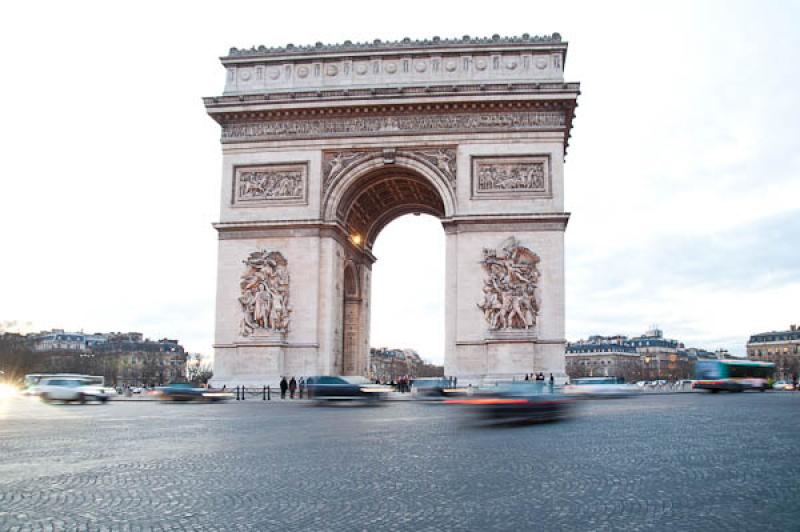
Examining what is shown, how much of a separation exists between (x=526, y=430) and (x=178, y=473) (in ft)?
24.1

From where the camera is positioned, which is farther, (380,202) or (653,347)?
(653,347)

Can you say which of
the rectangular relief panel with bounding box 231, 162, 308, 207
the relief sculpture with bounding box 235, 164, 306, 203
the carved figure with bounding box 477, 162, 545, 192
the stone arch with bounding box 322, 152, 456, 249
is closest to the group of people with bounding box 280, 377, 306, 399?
the stone arch with bounding box 322, 152, 456, 249

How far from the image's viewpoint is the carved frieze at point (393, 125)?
105 ft

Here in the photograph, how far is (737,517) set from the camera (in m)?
5.89

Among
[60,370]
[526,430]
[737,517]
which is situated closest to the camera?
[737,517]

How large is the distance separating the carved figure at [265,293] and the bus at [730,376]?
871 inches

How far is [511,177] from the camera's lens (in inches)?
1251

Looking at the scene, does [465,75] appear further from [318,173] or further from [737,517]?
[737,517]

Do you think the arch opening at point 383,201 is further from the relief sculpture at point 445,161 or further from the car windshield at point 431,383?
the car windshield at point 431,383

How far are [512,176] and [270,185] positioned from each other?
392 inches

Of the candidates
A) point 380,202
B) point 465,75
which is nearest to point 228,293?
point 380,202

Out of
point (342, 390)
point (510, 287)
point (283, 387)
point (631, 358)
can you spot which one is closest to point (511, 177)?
point (510, 287)

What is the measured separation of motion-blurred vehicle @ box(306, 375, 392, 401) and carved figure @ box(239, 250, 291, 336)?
502 centimetres

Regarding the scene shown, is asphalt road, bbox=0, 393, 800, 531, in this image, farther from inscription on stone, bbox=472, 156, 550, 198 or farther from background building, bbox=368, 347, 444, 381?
background building, bbox=368, 347, 444, 381
